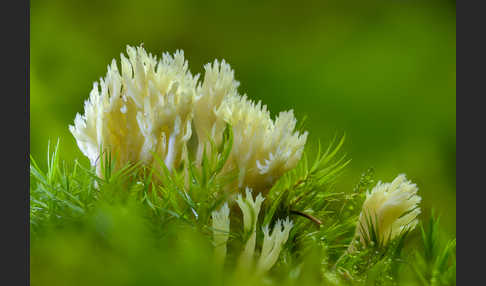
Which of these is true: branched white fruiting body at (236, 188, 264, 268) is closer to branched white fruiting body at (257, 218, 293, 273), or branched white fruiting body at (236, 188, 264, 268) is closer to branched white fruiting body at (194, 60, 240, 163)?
branched white fruiting body at (257, 218, 293, 273)

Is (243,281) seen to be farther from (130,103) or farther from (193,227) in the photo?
(130,103)

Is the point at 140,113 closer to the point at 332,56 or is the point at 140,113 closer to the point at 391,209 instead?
the point at 391,209

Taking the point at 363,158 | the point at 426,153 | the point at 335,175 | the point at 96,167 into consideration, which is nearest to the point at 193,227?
the point at 96,167

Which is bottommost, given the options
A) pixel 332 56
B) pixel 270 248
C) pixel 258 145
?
pixel 270 248

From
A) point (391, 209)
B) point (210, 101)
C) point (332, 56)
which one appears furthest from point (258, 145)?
point (332, 56)

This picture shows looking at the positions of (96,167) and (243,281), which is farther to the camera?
(96,167)

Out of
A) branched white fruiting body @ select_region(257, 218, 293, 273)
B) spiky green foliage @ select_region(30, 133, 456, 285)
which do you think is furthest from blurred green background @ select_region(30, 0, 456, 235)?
branched white fruiting body @ select_region(257, 218, 293, 273)

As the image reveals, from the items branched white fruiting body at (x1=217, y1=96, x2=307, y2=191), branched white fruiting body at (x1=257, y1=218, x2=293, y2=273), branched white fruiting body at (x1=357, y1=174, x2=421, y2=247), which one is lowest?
branched white fruiting body at (x1=257, y1=218, x2=293, y2=273)
